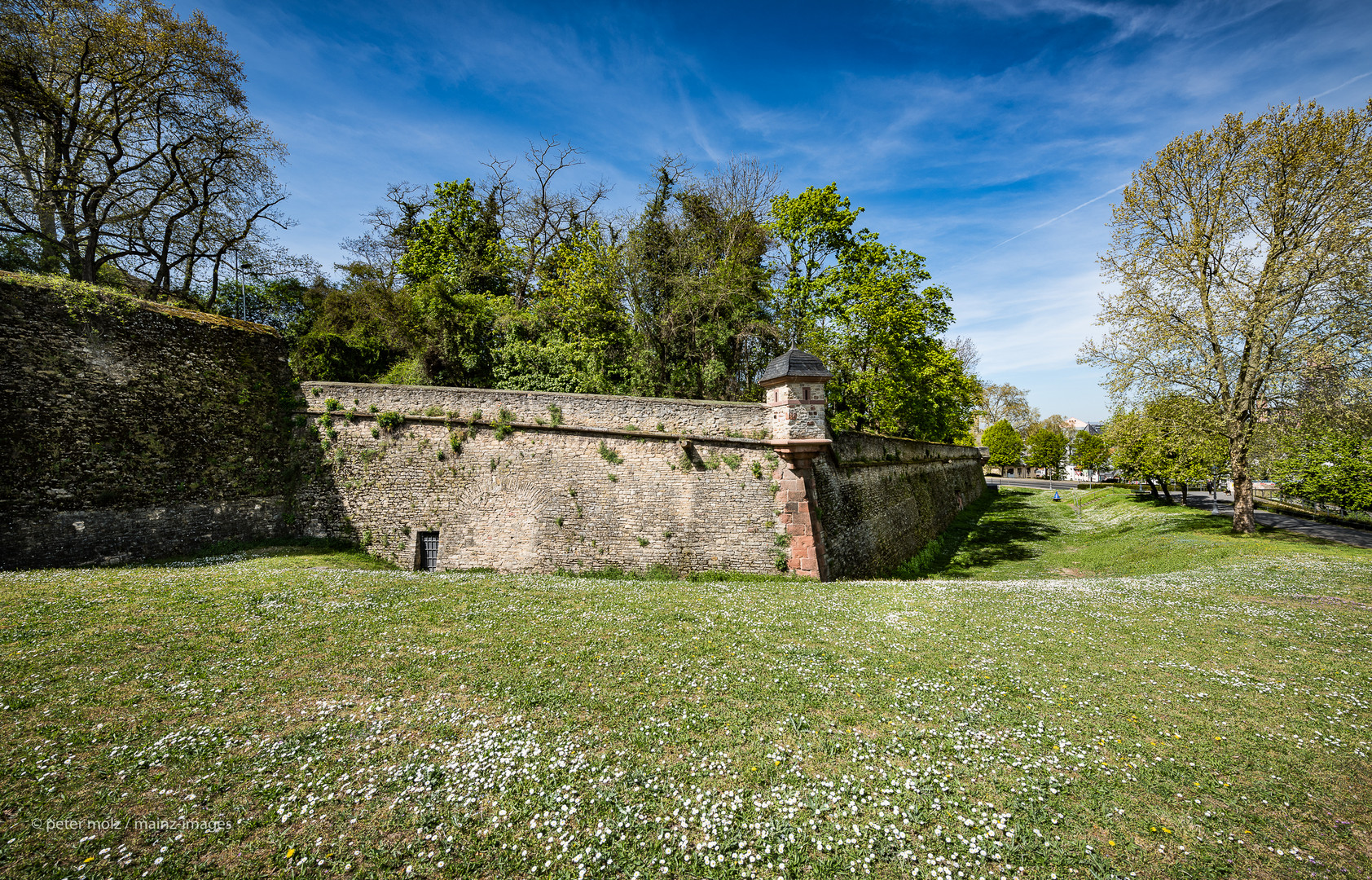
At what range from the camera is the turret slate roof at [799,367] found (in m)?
12.1

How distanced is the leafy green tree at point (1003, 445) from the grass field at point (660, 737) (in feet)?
191

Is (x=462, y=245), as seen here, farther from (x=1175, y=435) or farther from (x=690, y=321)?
(x=1175, y=435)

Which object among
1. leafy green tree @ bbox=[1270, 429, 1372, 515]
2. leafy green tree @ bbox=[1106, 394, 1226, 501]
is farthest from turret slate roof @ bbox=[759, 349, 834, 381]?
leafy green tree @ bbox=[1270, 429, 1372, 515]

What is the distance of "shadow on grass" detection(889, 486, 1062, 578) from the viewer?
1831 cm

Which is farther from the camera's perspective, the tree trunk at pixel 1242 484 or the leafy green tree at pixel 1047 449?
the leafy green tree at pixel 1047 449

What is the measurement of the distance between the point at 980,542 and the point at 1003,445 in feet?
150

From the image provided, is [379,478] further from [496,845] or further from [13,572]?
[496,845]

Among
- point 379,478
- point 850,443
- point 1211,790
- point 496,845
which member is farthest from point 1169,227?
point 379,478

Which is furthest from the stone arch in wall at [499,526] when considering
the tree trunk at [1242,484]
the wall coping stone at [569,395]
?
the tree trunk at [1242,484]

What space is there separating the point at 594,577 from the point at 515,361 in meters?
10.7

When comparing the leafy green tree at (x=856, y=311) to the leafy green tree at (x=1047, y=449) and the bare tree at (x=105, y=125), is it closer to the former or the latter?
the bare tree at (x=105, y=125)

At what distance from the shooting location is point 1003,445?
199ft

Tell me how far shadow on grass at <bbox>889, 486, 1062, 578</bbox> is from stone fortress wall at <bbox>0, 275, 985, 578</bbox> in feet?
17.3

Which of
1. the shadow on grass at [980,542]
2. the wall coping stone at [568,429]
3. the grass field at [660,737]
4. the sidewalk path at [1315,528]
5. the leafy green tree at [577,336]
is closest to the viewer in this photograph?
the grass field at [660,737]
